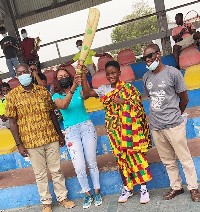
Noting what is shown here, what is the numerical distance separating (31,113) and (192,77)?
3.31m

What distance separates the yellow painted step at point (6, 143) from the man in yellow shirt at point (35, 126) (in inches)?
59.0

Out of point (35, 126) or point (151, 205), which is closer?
point (151, 205)

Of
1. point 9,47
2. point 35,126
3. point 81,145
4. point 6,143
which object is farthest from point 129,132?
point 9,47

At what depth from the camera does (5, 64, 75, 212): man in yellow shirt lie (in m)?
2.97

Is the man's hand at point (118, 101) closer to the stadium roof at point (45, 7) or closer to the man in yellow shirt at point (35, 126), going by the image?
the man in yellow shirt at point (35, 126)

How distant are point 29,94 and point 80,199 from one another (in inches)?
54.5

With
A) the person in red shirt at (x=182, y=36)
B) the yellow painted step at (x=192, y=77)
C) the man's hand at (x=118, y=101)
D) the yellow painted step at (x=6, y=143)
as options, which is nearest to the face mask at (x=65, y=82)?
the man's hand at (x=118, y=101)


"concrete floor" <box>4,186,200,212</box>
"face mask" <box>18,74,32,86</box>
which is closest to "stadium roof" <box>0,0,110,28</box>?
"face mask" <box>18,74,32,86</box>

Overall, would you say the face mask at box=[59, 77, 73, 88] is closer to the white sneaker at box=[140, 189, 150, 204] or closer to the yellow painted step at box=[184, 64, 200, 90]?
the white sneaker at box=[140, 189, 150, 204]

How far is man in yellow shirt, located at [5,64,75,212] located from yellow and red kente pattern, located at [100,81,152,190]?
65cm

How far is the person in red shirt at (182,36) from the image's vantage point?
20.5ft

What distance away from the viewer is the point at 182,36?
6574 millimetres

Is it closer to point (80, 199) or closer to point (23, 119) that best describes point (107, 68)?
point (23, 119)

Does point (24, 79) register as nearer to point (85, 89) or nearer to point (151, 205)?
point (85, 89)
